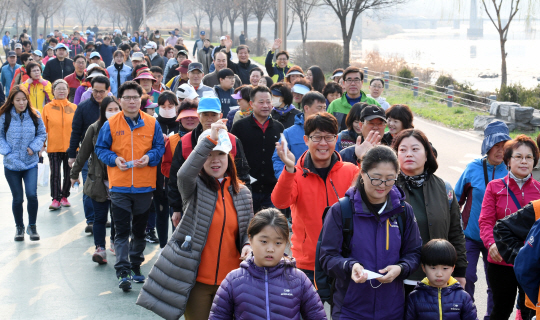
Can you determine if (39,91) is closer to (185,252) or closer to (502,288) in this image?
(185,252)

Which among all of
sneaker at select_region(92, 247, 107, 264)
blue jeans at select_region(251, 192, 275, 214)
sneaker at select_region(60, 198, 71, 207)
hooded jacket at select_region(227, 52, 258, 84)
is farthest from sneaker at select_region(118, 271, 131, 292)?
hooded jacket at select_region(227, 52, 258, 84)

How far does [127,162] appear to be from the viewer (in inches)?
257

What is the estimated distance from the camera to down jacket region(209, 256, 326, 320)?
3539 millimetres

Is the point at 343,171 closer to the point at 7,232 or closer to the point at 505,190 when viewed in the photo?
the point at 505,190

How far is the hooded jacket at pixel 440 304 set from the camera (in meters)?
3.81

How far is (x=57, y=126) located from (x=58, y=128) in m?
0.04

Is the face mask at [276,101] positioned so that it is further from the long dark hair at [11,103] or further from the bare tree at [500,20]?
the bare tree at [500,20]

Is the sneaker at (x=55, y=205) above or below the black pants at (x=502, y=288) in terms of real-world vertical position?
below

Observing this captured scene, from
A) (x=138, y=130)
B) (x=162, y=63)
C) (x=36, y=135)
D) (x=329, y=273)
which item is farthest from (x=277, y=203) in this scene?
(x=162, y=63)

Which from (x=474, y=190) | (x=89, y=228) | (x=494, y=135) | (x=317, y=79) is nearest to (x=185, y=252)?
(x=474, y=190)

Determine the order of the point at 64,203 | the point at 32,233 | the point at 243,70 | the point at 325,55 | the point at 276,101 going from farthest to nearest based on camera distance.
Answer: the point at 325,55
the point at 243,70
the point at 64,203
the point at 32,233
the point at 276,101

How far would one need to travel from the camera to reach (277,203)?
4.52 meters

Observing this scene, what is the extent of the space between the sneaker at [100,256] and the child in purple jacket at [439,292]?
14.9ft

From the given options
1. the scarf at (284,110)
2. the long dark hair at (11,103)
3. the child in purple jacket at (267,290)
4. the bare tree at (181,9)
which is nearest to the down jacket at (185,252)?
the child in purple jacket at (267,290)
